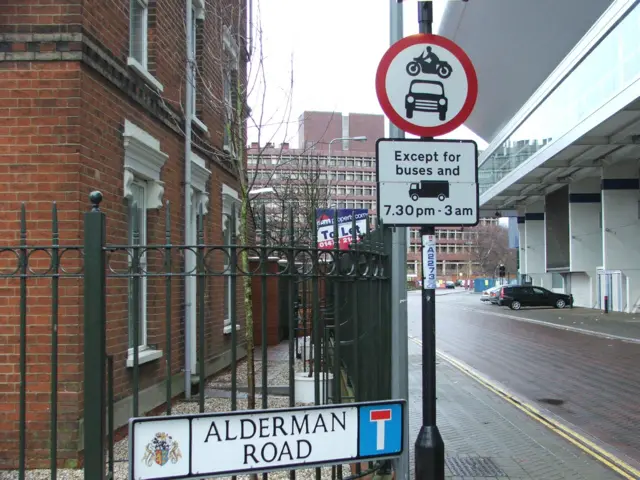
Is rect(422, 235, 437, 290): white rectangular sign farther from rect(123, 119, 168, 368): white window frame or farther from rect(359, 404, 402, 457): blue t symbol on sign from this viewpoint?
rect(123, 119, 168, 368): white window frame

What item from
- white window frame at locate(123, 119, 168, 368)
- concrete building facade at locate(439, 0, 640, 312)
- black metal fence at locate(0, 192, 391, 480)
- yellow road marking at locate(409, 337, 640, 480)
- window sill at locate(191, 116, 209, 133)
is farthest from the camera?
concrete building facade at locate(439, 0, 640, 312)

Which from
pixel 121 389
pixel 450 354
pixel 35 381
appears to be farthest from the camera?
pixel 450 354

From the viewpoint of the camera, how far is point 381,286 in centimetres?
449

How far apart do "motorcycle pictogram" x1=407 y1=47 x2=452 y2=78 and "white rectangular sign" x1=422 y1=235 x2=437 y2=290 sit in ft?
3.84

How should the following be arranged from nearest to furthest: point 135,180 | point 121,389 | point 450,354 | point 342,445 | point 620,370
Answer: point 342,445 → point 121,389 → point 135,180 → point 620,370 → point 450,354

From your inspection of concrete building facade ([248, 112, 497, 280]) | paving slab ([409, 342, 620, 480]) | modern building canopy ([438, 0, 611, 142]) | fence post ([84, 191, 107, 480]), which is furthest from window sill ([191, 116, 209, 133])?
modern building canopy ([438, 0, 611, 142])

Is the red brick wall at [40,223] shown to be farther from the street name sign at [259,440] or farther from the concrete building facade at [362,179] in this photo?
the concrete building facade at [362,179]

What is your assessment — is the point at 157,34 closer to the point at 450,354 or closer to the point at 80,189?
the point at 80,189

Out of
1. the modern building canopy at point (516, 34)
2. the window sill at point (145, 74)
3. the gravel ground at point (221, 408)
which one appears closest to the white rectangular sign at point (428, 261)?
the gravel ground at point (221, 408)

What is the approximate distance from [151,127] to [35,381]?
12.1 ft

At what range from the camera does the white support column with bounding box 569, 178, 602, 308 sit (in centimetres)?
3500

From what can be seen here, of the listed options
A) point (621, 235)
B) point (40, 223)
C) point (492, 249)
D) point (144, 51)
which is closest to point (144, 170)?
point (144, 51)

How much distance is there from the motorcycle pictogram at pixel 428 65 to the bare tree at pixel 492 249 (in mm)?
98196

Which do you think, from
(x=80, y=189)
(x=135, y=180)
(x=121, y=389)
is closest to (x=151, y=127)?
(x=135, y=180)
